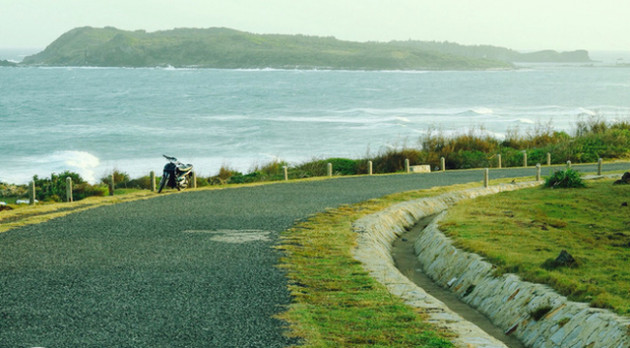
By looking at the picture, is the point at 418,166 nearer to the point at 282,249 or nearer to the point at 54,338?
the point at 282,249

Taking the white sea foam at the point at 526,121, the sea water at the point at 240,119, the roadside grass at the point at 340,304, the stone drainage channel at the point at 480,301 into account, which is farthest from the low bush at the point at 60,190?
the white sea foam at the point at 526,121

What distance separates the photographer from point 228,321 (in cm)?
879

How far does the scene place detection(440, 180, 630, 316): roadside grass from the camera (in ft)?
34.4

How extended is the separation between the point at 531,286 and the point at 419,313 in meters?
2.26

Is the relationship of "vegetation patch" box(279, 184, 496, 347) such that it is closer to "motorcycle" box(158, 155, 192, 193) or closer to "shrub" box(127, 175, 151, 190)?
"motorcycle" box(158, 155, 192, 193)

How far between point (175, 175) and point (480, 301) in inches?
526

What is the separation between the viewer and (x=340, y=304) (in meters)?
9.68

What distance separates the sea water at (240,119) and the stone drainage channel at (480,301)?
21.9 metres

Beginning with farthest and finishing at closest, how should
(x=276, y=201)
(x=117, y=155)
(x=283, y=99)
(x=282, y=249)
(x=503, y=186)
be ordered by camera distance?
1. (x=283, y=99)
2. (x=117, y=155)
3. (x=503, y=186)
4. (x=276, y=201)
5. (x=282, y=249)

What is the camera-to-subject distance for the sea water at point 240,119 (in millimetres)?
56844

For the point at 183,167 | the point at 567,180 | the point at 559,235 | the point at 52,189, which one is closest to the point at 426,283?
the point at 559,235

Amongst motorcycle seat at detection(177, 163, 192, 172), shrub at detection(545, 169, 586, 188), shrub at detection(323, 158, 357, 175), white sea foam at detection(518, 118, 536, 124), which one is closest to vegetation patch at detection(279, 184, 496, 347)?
motorcycle seat at detection(177, 163, 192, 172)

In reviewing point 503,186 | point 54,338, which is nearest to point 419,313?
point 54,338

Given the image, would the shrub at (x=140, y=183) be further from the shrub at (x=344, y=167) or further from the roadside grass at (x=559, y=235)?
the roadside grass at (x=559, y=235)
